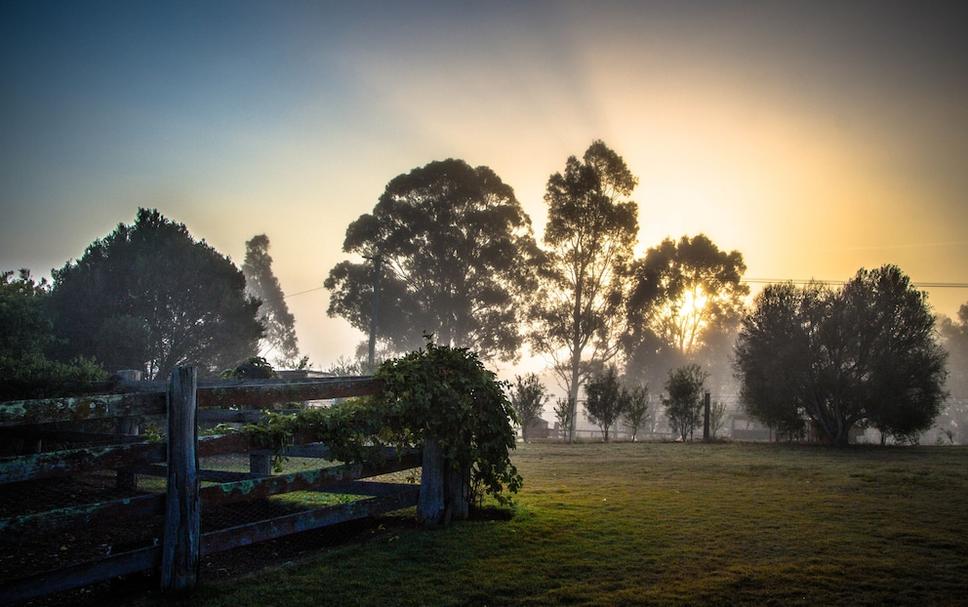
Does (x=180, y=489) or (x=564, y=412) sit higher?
(x=180, y=489)

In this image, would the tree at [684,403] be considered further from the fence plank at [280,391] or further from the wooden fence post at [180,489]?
the wooden fence post at [180,489]

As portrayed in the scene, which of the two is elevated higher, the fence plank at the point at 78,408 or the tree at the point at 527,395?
the fence plank at the point at 78,408

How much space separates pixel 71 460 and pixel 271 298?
5770cm

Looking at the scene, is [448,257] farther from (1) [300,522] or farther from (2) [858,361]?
(1) [300,522]

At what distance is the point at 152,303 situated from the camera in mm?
30547

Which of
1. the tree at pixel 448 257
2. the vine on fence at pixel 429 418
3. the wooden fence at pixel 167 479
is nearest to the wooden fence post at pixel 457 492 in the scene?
the vine on fence at pixel 429 418

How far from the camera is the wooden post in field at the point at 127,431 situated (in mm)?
8977

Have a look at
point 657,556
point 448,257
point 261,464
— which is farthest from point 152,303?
point 657,556

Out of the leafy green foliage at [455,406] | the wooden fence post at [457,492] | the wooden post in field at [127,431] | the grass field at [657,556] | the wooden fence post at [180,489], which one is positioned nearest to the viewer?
the wooden fence post at [180,489]

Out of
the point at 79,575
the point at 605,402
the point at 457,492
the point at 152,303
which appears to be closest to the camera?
the point at 79,575

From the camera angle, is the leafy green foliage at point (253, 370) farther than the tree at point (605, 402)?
No

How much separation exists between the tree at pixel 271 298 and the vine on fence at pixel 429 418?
54.6 meters

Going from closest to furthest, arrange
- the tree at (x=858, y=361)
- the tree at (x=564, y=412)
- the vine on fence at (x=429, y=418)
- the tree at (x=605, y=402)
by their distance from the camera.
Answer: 1. the vine on fence at (x=429, y=418)
2. the tree at (x=858, y=361)
3. the tree at (x=605, y=402)
4. the tree at (x=564, y=412)

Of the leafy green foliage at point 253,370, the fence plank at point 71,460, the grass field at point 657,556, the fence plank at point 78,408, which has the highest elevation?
the leafy green foliage at point 253,370
